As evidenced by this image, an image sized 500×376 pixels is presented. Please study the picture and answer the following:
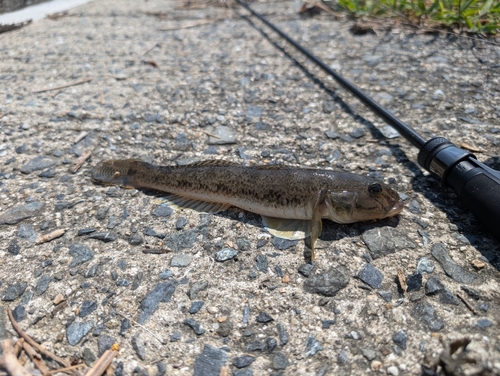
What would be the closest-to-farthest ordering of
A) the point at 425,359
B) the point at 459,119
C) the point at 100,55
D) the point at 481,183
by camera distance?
the point at 425,359 → the point at 481,183 → the point at 459,119 → the point at 100,55

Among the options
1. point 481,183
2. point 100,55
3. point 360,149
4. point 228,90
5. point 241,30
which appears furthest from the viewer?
point 241,30

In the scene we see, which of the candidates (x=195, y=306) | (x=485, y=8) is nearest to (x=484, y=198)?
(x=195, y=306)

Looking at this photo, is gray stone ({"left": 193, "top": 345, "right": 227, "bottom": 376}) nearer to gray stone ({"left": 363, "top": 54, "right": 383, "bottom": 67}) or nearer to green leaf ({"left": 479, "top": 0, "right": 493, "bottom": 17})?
gray stone ({"left": 363, "top": 54, "right": 383, "bottom": 67})

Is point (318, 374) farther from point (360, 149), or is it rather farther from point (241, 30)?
point (241, 30)

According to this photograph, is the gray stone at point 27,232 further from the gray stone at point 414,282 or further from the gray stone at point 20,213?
the gray stone at point 414,282

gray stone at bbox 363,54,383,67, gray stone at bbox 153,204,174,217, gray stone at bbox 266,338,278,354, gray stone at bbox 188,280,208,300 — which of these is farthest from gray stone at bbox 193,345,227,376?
gray stone at bbox 363,54,383,67

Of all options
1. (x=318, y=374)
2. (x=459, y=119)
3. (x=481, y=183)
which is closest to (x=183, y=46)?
(x=459, y=119)
